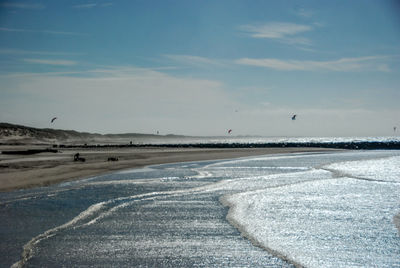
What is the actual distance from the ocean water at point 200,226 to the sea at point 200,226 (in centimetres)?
3

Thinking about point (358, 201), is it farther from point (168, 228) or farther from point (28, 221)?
point (28, 221)

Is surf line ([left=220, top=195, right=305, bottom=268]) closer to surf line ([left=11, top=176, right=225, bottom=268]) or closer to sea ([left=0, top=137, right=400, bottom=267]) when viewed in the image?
sea ([left=0, top=137, right=400, bottom=267])

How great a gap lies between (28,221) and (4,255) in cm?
351

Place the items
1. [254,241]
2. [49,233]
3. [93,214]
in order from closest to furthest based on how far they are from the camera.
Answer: [254,241], [49,233], [93,214]

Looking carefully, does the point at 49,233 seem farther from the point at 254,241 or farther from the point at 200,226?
the point at 254,241

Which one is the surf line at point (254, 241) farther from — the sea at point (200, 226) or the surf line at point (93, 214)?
the surf line at point (93, 214)

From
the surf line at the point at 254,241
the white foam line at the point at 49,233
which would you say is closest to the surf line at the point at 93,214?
the white foam line at the point at 49,233

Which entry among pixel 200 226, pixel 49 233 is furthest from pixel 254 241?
pixel 49 233

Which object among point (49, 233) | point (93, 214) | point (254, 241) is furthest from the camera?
point (93, 214)

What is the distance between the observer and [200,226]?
11883 mm

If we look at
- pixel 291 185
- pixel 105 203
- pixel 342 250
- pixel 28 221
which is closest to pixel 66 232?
pixel 28 221

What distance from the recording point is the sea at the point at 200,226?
8.93m

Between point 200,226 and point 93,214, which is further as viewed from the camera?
point 93,214

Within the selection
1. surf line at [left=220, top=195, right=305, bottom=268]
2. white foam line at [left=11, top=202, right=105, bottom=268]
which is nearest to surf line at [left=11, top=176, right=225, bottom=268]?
white foam line at [left=11, top=202, right=105, bottom=268]
